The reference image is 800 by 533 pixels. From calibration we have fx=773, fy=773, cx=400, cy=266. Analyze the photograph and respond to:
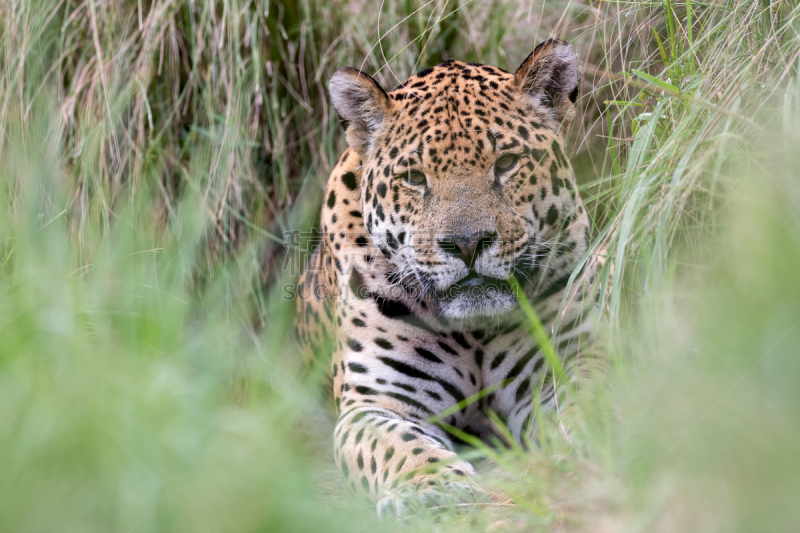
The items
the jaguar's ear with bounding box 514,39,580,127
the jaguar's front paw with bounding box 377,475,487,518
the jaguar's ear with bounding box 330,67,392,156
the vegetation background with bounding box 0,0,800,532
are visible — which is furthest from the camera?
the jaguar's ear with bounding box 330,67,392,156

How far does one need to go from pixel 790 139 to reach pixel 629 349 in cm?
105

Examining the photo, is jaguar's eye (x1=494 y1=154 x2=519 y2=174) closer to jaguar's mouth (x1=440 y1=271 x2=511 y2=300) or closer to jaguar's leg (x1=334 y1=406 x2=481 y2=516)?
jaguar's mouth (x1=440 y1=271 x2=511 y2=300)

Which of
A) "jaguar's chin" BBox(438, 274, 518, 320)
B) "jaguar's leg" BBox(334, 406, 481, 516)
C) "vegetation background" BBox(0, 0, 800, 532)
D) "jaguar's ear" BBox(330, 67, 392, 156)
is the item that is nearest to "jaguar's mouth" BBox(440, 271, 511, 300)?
"jaguar's chin" BBox(438, 274, 518, 320)

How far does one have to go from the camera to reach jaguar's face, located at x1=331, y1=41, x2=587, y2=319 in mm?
3854

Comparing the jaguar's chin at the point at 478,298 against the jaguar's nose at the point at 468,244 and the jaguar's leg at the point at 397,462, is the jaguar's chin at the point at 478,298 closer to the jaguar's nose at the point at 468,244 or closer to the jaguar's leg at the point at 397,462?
the jaguar's nose at the point at 468,244

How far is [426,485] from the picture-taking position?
3244mm

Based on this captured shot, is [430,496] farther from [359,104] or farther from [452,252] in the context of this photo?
[359,104]

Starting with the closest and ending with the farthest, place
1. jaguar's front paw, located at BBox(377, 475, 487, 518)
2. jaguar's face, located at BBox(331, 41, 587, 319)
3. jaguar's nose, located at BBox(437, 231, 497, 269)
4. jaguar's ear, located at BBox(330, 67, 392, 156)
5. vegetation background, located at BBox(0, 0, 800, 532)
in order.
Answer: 1. vegetation background, located at BBox(0, 0, 800, 532)
2. jaguar's front paw, located at BBox(377, 475, 487, 518)
3. jaguar's nose, located at BBox(437, 231, 497, 269)
4. jaguar's face, located at BBox(331, 41, 587, 319)
5. jaguar's ear, located at BBox(330, 67, 392, 156)

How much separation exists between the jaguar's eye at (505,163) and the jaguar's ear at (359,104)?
76 centimetres

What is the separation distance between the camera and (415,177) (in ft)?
13.7

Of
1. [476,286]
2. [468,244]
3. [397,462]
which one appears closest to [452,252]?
[468,244]

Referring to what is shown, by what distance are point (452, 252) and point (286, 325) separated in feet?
2.92

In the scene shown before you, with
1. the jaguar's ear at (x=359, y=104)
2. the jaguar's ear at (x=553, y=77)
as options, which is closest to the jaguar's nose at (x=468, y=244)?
the jaguar's ear at (x=553, y=77)

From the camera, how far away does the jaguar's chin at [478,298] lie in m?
3.88
